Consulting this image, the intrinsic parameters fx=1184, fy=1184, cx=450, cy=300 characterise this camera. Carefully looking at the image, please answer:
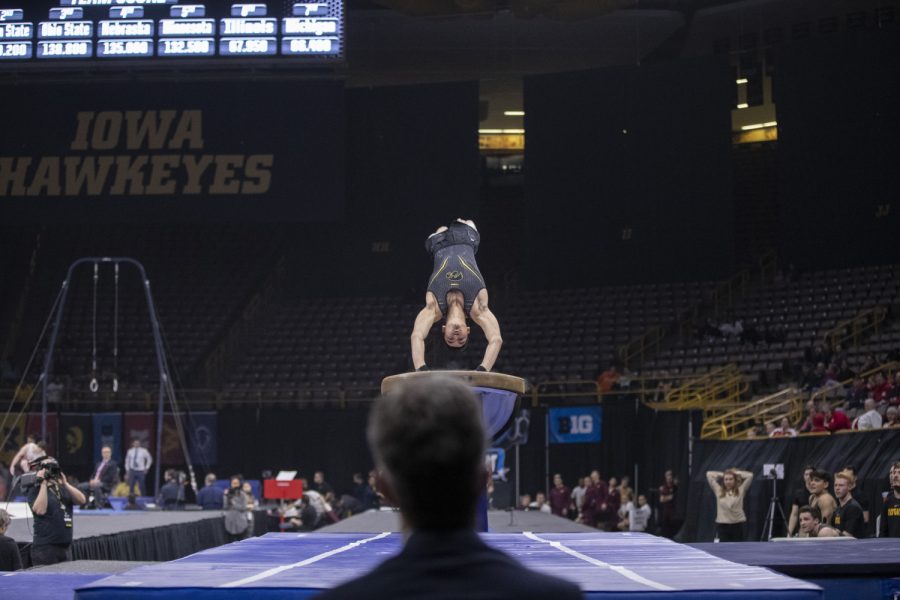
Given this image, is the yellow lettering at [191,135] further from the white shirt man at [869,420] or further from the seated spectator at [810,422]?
the white shirt man at [869,420]

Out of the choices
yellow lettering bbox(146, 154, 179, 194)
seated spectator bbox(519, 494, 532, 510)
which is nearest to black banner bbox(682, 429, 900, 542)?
seated spectator bbox(519, 494, 532, 510)

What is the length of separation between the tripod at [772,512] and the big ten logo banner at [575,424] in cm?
→ 585

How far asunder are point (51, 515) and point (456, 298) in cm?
352

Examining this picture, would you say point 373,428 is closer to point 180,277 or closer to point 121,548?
point 121,548

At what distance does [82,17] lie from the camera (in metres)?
20.5

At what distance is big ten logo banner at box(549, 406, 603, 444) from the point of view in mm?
21469

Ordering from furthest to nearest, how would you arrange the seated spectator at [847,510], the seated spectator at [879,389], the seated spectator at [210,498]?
the seated spectator at [210,498] → the seated spectator at [879,389] → the seated spectator at [847,510]

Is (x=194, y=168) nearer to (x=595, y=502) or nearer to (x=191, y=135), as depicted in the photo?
(x=191, y=135)

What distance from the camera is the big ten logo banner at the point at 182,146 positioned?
2325cm

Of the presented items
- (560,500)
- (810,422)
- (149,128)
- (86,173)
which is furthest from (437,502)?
(86,173)

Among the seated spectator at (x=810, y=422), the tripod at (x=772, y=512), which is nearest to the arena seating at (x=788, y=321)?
the seated spectator at (x=810, y=422)

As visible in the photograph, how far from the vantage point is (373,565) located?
441 cm

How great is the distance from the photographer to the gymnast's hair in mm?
7661

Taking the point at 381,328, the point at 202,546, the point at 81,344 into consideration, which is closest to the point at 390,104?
the point at 381,328
